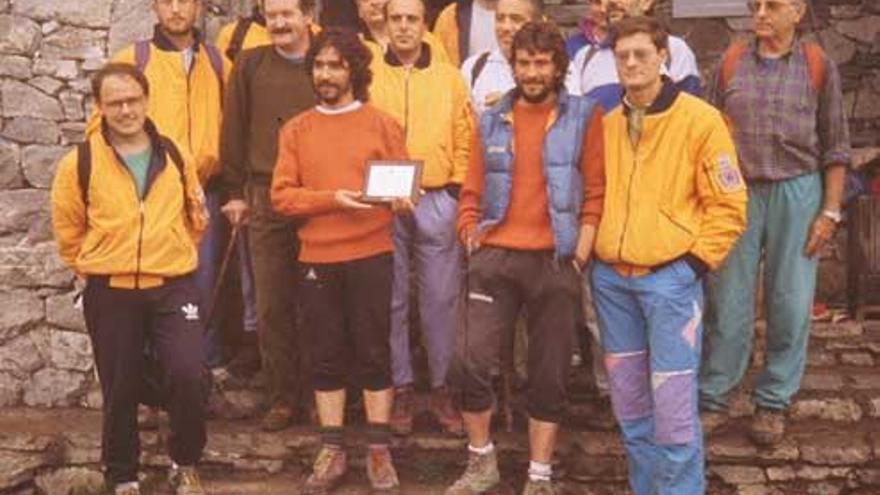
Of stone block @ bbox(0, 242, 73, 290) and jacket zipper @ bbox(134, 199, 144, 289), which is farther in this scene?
stone block @ bbox(0, 242, 73, 290)

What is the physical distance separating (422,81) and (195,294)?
4.52ft

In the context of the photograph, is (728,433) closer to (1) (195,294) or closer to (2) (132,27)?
(1) (195,294)

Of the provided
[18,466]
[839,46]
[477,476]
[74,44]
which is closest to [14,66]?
[74,44]

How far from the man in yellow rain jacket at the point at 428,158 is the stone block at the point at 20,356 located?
204 centimetres

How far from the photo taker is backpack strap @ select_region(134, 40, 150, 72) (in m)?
5.35

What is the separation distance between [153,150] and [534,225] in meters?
1.57

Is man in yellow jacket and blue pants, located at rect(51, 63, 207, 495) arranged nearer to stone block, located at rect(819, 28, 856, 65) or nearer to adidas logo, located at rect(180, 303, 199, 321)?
adidas logo, located at rect(180, 303, 199, 321)

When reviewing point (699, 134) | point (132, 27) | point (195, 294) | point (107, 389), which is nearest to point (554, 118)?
point (699, 134)

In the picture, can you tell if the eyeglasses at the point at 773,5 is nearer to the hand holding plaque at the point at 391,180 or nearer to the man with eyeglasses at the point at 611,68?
the man with eyeglasses at the point at 611,68

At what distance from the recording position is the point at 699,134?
437 cm

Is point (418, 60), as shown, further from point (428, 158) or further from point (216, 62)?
point (216, 62)

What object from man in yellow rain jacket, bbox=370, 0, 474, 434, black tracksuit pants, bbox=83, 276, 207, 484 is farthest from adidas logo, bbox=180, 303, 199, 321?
man in yellow rain jacket, bbox=370, 0, 474, 434

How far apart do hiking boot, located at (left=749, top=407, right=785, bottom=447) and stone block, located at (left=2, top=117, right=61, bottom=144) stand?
12.3ft

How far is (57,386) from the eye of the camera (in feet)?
19.9
